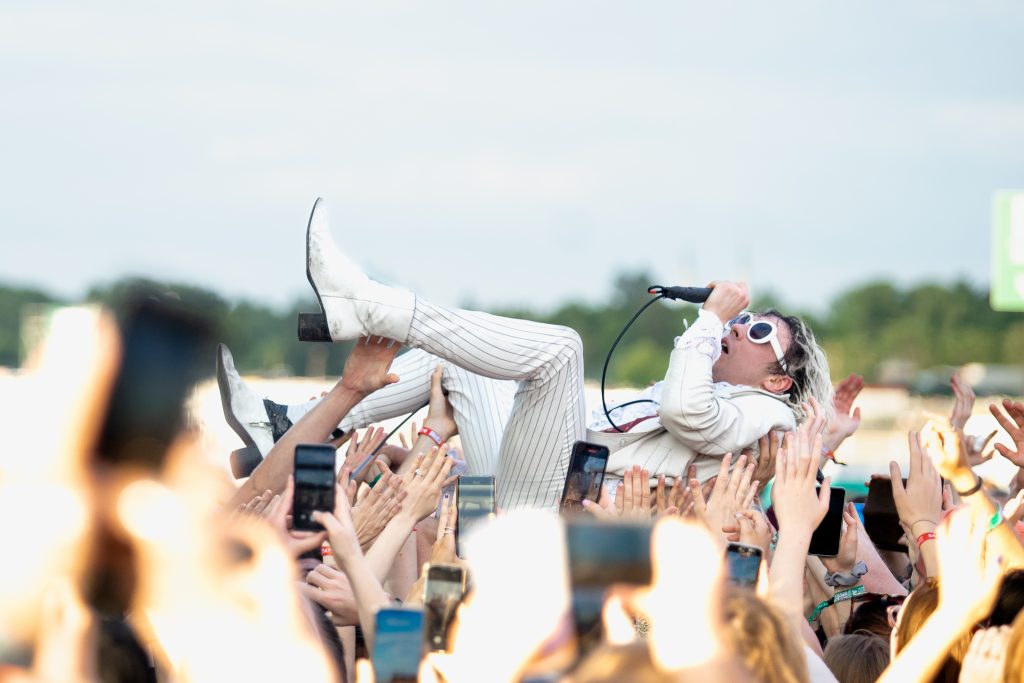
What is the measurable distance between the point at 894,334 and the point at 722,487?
63.4 metres

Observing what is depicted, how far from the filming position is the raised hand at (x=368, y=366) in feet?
12.7

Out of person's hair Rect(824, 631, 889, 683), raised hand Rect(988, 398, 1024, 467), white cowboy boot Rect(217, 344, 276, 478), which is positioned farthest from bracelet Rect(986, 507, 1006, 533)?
white cowboy boot Rect(217, 344, 276, 478)

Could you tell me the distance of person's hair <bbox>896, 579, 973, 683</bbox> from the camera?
256 cm

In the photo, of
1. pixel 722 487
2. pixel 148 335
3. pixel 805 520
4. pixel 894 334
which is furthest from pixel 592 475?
pixel 894 334

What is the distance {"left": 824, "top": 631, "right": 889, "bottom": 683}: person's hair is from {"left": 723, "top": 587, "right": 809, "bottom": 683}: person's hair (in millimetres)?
1019

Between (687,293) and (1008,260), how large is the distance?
20338 mm

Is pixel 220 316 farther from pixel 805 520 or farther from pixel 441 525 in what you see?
pixel 805 520

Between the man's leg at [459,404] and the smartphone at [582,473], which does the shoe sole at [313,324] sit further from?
the smartphone at [582,473]

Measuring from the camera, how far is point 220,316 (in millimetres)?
2871

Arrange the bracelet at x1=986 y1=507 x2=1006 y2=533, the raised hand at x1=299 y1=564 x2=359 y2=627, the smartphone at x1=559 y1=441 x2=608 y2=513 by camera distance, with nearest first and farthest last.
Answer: the bracelet at x1=986 y1=507 x2=1006 y2=533
the raised hand at x1=299 y1=564 x2=359 y2=627
the smartphone at x1=559 y1=441 x2=608 y2=513

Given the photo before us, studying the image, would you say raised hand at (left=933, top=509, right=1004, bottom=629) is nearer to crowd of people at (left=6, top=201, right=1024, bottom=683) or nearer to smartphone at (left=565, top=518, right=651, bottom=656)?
crowd of people at (left=6, top=201, right=1024, bottom=683)

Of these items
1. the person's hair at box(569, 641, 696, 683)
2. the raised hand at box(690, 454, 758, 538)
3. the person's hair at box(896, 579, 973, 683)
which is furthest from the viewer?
the raised hand at box(690, 454, 758, 538)

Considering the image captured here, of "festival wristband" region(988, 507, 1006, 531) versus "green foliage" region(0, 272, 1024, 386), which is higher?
"festival wristband" region(988, 507, 1006, 531)

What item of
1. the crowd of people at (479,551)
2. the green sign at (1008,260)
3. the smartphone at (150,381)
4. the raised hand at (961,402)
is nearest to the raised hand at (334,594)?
the crowd of people at (479,551)
